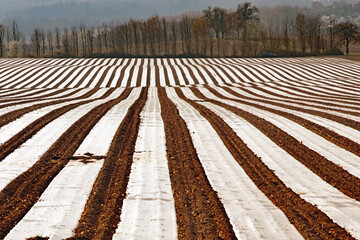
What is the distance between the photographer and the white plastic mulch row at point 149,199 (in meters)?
6.28

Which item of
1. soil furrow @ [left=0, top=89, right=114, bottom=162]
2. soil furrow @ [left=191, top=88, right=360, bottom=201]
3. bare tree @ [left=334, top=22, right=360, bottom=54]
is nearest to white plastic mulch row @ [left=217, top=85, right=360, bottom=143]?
soil furrow @ [left=191, top=88, right=360, bottom=201]

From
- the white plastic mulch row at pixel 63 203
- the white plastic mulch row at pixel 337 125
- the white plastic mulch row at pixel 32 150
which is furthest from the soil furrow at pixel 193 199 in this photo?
the white plastic mulch row at pixel 337 125

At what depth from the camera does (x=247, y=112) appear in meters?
18.0

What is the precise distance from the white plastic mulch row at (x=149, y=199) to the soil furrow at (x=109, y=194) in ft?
0.58

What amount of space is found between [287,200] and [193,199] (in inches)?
91.8

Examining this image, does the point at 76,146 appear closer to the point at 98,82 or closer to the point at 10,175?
the point at 10,175

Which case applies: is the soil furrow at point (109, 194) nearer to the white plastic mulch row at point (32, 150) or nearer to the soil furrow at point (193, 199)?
the soil furrow at point (193, 199)

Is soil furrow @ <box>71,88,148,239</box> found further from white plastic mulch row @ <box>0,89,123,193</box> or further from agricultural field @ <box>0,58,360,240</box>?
white plastic mulch row @ <box>0,89,123,193</box>

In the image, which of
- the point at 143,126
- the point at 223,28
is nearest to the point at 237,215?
the point at 143,126

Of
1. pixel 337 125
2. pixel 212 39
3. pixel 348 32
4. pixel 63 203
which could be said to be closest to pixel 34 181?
pixel 63 203

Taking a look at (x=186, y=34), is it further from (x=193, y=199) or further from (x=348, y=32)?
(x=193, y=199)

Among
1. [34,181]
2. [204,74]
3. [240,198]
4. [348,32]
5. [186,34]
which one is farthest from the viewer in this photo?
[186,34]

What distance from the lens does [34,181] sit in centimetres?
853

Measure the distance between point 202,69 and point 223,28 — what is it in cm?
7955
